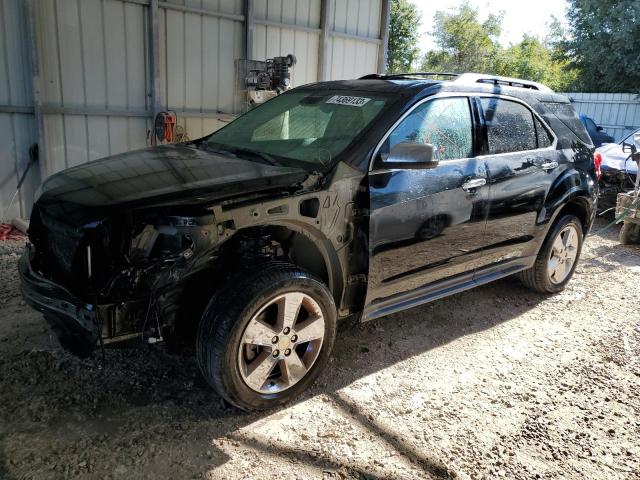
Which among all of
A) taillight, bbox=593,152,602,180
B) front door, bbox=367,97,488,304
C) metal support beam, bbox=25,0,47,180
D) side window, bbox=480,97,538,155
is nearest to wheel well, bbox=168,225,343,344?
front door, bbox=367,97,488,304

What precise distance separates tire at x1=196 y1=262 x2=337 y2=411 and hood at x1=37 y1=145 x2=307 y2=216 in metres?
0.47

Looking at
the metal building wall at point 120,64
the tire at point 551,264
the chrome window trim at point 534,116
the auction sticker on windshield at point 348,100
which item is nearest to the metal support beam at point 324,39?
the metal building wall at point 120,64

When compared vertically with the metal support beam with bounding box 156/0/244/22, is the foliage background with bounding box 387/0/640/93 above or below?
above

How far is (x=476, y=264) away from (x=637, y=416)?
1401mm

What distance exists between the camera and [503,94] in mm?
4168

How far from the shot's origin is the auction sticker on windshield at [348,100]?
3.62 metres

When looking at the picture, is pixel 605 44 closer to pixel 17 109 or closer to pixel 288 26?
pixel 288 26

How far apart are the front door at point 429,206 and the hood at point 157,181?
1.97 feet

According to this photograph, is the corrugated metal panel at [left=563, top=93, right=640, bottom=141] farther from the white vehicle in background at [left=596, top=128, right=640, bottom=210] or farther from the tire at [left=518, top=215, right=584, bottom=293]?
the tire at [left=518, top=215, right=584, bottom=293]

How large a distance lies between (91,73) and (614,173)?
7.76 m

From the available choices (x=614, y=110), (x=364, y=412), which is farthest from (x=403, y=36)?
(x=364, y=412)

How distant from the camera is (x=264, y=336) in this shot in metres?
2.87

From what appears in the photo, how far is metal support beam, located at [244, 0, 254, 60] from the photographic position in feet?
26.5

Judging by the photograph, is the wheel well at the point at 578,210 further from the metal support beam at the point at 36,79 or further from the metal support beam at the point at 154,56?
the metal support beam at the point at 36,79
